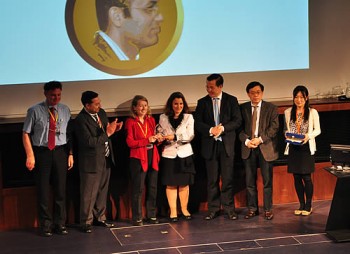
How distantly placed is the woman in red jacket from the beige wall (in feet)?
1.79

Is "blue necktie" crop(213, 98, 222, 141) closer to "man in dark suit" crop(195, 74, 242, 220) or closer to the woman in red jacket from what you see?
"man in dark suit" crop(195, 74, 242, 220)

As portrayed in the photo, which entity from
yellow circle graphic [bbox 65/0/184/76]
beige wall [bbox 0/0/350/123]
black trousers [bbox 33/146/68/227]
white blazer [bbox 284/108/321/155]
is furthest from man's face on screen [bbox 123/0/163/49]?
white blazer [bbox 284/108/321/155]

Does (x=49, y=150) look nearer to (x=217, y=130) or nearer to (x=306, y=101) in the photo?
(x=217, y=130)

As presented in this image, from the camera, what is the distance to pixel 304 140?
23.9 feet

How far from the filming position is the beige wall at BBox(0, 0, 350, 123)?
295 inches

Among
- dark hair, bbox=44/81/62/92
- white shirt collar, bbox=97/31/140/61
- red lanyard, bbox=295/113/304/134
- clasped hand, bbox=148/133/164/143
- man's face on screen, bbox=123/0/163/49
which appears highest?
man's face on screen, bbox=123/0/163/49

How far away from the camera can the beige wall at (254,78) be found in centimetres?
748

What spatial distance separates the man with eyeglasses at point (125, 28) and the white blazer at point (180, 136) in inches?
34.3

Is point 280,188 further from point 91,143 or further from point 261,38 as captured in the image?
point 91,143

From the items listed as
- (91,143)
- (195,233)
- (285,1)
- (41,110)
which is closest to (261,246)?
(195,233)

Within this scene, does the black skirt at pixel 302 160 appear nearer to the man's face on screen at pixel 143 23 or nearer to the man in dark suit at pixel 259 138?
the man in dark suit at pixel 259 138

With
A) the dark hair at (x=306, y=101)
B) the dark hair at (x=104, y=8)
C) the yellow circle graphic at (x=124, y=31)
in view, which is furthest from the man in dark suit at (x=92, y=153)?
the dark hair at (x=306, y=101)

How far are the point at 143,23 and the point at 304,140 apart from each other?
2.08 m

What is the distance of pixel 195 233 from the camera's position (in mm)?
7000
